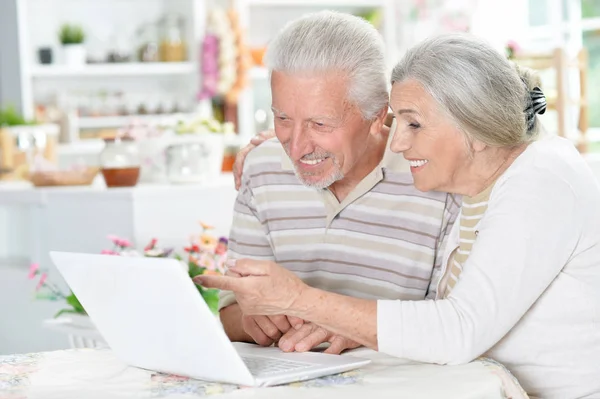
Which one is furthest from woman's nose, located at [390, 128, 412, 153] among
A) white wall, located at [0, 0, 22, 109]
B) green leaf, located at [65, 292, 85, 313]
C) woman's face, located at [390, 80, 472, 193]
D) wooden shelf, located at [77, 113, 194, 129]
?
white wall, located at [0, 0, 22, 109]

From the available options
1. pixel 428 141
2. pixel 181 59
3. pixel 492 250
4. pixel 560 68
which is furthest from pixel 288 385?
pixel 181 59

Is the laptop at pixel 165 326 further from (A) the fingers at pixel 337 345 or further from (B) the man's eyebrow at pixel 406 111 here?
(B) the man's eyebrow at pixel 406 111

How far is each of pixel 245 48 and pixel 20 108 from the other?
145cm

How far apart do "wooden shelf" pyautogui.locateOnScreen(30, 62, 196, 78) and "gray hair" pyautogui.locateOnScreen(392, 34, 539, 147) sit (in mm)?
4884

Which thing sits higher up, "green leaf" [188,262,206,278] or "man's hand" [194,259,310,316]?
"man's hand" [194,259,310,316]

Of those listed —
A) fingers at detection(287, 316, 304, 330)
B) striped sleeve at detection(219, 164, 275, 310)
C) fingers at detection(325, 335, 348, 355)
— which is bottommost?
fingers at detection(325, 335, 348, 355)

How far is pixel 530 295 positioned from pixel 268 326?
458mm

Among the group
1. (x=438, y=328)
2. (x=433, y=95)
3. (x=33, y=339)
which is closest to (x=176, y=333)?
(x=438, y=328)

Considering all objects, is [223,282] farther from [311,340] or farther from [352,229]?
[352,229]

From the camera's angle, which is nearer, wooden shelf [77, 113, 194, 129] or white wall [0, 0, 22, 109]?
white wall [0, 0, 22, 109]

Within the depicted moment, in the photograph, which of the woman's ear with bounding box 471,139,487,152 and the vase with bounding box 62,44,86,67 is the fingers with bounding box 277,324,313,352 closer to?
the woman's ear with bounding box 471,139,487,152

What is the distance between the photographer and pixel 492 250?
1434 mm

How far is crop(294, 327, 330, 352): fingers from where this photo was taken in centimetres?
158

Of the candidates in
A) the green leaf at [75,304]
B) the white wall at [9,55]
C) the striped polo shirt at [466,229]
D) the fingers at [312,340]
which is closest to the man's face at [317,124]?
the striped polo shirt at [466,229]
